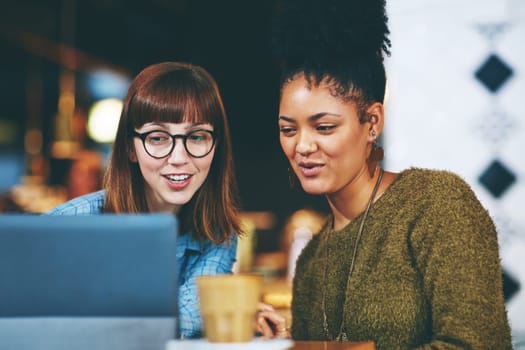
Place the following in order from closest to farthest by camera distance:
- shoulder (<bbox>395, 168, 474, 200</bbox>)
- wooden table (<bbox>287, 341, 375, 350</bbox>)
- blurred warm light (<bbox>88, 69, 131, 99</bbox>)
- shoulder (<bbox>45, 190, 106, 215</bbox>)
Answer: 1. wooden table (<bbox>287, 341, 375, 350</bbox>)
2. shoulder (<bbox>395, 168, 474, 200</bbox>)
3. shoulder (<bbox>45, 190, 106, 215</bbox>)
4. blurred warm light (<bbox>88, 69, 131, 99</bbox>)

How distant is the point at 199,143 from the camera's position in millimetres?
1744

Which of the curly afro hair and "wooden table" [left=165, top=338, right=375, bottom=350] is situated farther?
the curly afro hair

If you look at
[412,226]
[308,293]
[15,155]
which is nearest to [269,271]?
[308,293]

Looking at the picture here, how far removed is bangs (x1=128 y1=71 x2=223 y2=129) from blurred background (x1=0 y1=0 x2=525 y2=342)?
1240 mm

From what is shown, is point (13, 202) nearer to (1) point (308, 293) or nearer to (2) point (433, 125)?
(2) point (433, 125)

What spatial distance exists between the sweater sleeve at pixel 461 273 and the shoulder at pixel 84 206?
88 centimetres

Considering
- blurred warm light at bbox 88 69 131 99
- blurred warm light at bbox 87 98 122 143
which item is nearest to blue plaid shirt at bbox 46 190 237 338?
blurred warm light at bbox 87 98 122 143

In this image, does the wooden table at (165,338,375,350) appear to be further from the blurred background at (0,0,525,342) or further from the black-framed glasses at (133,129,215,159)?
the blurred background at (0,0,525,342)

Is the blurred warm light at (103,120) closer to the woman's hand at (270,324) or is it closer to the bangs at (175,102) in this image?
A: the bangs at (175,102)

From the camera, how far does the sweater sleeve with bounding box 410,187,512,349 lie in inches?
52.7

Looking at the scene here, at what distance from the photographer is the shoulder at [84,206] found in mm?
1787

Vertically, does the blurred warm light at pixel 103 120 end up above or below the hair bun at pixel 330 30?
above

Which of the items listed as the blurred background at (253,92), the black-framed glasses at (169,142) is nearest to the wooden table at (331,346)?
the black-framed glasses at (169,142)

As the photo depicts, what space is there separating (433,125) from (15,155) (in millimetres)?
6427
